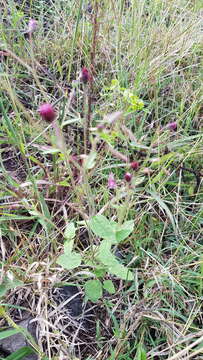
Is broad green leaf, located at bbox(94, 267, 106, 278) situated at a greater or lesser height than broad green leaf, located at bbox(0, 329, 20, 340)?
greater

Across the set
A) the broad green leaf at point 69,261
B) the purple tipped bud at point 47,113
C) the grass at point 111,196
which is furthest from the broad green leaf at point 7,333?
the purple tipped bud at point 47,113

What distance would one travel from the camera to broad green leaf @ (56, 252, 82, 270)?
2.69ft

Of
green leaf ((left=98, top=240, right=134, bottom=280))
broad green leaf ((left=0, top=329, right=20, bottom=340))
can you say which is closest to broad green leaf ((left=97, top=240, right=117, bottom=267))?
green leaf ((left=98, top=240, right=134, bottom=280))

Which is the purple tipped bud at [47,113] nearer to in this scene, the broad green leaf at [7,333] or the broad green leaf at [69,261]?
the broad green leaf at [69,261]

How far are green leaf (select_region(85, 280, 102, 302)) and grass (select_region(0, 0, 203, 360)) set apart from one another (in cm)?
3

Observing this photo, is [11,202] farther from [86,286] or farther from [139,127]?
[139,127]

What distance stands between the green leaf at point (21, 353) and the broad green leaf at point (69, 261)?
20 centimetres

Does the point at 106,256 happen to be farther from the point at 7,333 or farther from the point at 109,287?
the point at 7,333

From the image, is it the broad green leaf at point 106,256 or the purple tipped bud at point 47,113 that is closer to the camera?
the purple tipped bud at point 47,113

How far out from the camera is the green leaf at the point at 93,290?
843 millimetres

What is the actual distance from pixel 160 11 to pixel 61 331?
1.34m

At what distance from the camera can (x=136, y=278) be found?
93 cm

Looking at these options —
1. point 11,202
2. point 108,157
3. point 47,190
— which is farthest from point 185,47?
point 11,202

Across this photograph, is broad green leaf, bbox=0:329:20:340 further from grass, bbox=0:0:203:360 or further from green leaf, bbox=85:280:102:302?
green leaf, bbox=85:280:102:302
